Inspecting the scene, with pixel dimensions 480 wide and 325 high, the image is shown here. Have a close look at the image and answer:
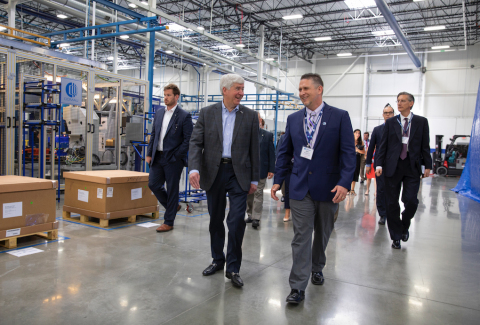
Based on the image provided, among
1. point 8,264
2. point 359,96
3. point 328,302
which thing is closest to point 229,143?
point 328,302

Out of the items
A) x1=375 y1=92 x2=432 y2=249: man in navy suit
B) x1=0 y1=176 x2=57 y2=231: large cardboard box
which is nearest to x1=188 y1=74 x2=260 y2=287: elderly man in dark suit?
x1=0 y1=176 x2=57 y2=231: large cardboard box

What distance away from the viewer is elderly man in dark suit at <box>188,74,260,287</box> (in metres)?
2.84

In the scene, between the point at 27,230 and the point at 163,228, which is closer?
the point at 27,230

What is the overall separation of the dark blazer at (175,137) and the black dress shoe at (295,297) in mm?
2366

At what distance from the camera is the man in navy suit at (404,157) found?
408 centimetres

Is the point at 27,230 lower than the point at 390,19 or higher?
lower

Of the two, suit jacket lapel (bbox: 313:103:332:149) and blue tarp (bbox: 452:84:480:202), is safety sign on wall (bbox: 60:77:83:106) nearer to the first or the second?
suit jacket lapel (bbox: 313:103:332:149)

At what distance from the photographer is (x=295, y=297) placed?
2.53 m

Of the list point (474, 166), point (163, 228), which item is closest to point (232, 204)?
point (163, 228)

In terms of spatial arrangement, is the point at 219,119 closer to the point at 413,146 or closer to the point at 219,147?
the point at 219,147

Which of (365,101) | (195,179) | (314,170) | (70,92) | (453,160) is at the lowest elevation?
(453,160)

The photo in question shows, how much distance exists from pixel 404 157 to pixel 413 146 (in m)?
0.16

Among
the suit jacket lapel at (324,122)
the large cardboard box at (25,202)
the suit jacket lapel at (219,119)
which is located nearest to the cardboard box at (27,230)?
the large cardboard box at (25,202)

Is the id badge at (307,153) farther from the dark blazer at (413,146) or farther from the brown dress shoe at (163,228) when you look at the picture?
the brown dress shoe at (163,228)
